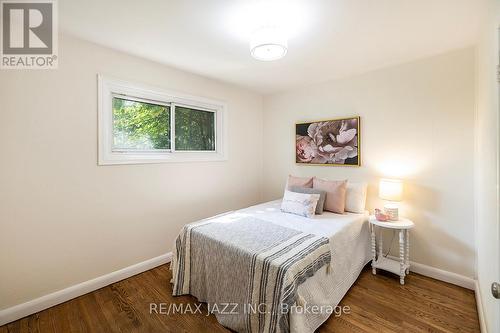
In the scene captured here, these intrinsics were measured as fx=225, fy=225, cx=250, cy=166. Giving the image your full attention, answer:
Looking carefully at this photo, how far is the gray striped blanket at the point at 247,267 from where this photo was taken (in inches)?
57.8

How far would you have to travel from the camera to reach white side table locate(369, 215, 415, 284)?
2.29m

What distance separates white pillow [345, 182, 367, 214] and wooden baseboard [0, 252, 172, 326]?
2355mm

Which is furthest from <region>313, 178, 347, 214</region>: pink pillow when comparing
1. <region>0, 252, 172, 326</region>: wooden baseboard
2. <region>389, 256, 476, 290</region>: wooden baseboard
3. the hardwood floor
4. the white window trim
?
<region>0, 252, 172, 326</region>: wooden baseboard

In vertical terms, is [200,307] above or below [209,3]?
below

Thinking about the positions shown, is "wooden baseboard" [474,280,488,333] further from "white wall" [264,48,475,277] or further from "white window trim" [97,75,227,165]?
"white window trim" [97,75,227,165]

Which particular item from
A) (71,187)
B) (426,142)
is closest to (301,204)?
(426,142)

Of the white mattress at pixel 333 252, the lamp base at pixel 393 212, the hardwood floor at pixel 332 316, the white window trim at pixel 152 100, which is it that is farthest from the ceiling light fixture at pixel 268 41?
the hardwood floor at pixel 332 316

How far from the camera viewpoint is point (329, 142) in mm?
3145

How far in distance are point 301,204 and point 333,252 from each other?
2.37ft

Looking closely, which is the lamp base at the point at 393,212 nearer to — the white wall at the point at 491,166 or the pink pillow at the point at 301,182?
the white wall at the point at 491,166

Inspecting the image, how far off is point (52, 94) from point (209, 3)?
1.55m

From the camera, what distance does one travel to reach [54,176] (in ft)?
6.41

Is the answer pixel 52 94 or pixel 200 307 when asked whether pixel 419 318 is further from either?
pixel 52 94

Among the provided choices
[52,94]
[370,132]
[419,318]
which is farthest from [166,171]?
[419,318]
